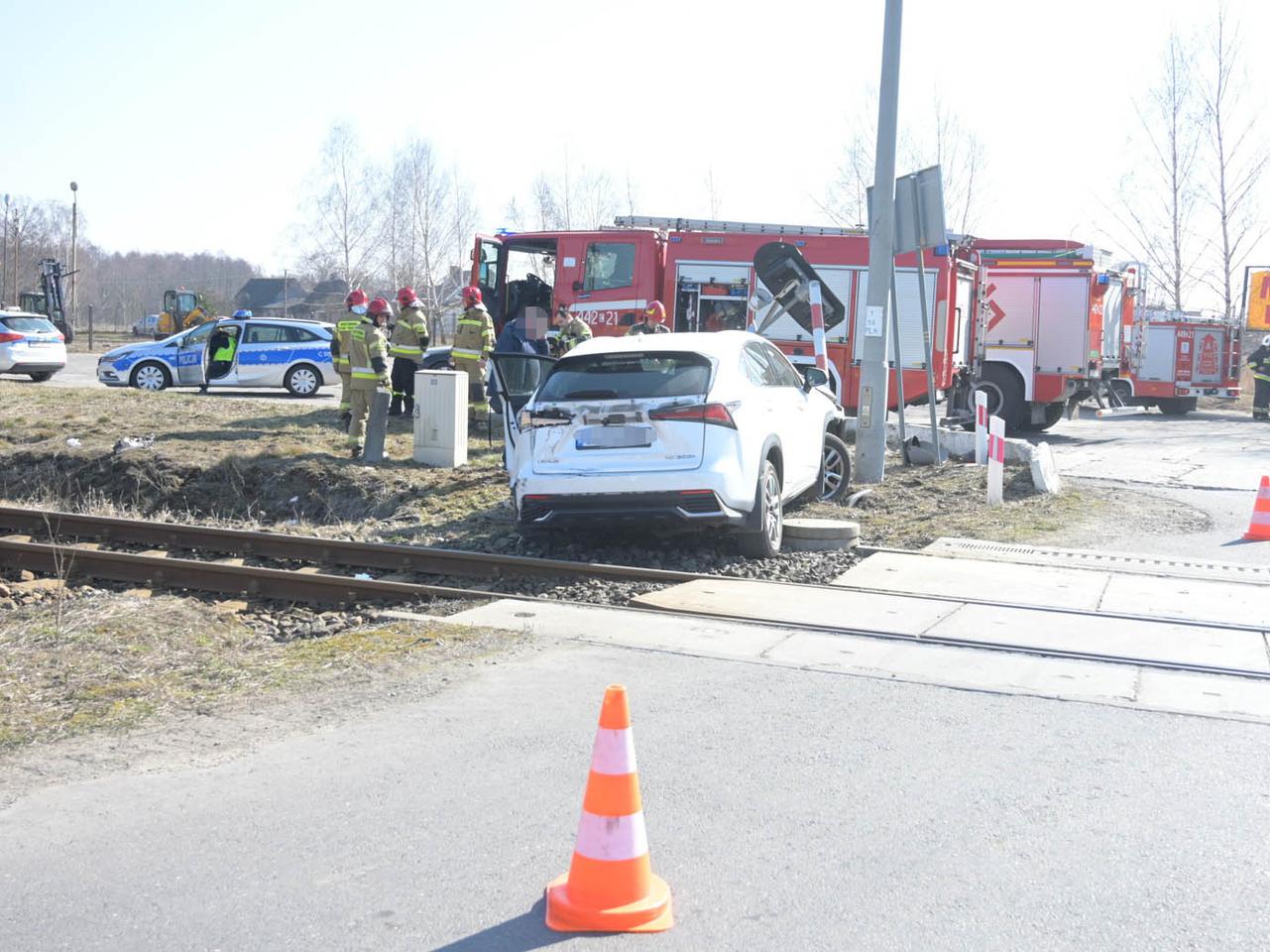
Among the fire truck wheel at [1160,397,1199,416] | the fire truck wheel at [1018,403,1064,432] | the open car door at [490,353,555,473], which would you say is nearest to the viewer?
the open car door at [490,353,555,473]

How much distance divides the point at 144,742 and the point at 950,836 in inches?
135

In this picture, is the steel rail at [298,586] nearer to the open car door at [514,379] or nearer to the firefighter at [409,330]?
the open car door at [514,379]

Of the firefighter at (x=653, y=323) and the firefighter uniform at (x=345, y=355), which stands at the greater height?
the firefighter at (x=653, y=323)

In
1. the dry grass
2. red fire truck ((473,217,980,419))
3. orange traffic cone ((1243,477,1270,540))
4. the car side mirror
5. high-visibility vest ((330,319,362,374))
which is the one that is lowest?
the dry grass

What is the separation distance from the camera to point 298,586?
977 cm

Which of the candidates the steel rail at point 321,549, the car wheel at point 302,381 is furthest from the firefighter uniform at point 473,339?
the car wheel at point 302,381

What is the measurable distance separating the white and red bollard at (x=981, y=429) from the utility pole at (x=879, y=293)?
1189 mm

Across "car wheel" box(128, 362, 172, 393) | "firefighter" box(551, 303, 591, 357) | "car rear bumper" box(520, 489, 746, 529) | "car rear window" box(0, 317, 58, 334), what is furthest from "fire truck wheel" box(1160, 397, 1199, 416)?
"car rear window" box(0, 317, 58, 334)

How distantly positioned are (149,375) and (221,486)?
13.4m

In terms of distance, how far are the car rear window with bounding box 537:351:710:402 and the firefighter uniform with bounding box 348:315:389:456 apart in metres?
5.48

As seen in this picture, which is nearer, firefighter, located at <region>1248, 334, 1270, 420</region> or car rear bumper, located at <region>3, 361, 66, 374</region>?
firefighter, located at <region>1248, 334, 1270, 420</region>

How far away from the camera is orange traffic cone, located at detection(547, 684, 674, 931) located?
3.78 meters

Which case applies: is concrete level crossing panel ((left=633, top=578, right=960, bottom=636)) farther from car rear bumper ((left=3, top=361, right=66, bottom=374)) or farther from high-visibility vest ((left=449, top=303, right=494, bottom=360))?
car rear bumper ((left=3, top=361, right=66, bottom=374))

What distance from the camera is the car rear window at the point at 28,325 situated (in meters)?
29.7
